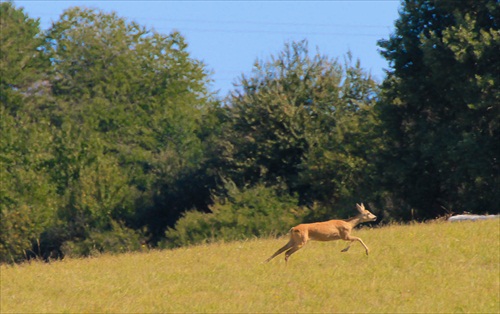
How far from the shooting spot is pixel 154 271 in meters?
17.9

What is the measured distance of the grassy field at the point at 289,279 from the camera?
14727 millimetres

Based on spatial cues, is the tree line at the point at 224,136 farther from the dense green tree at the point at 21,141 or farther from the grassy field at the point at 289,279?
the grassy field at the point at 289,279

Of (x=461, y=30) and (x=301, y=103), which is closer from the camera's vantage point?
(x=461, y=30)

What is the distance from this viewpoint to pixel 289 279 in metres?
16.1

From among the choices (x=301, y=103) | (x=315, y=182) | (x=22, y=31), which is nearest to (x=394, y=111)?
(x=315, y=182)

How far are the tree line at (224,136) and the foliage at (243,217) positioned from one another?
0.31ft

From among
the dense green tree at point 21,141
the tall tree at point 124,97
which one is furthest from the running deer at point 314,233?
the tall tree at point 124,97

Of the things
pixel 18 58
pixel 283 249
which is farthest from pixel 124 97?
pixel 283 249

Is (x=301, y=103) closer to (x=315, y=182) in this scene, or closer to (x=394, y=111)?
(x=315, y=182)

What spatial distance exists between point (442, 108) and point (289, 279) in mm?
22808

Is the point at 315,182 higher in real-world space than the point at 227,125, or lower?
lower

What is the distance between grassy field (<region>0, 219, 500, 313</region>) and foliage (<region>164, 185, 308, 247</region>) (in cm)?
2547

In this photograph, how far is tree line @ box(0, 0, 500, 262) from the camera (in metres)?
35.5

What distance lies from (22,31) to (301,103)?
38.6 meters
